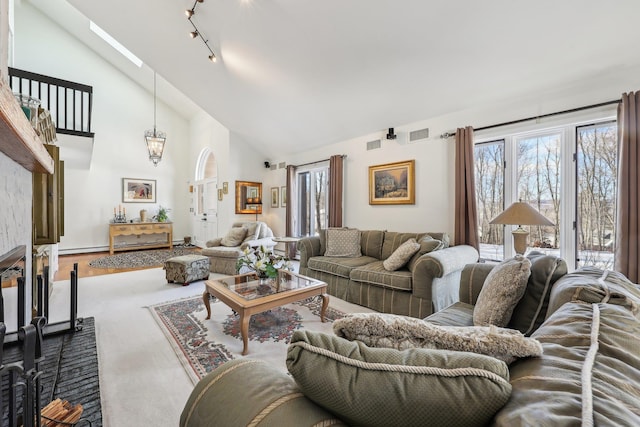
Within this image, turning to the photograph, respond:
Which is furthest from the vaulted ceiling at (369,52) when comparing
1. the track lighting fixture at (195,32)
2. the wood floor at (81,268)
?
the wood floor at (81,268)

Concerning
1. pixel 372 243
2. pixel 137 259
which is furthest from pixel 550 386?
pixel 137 259

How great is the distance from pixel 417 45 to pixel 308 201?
3747mm

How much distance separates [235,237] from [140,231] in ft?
11.7

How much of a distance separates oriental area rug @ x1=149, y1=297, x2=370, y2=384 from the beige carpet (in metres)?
0.08

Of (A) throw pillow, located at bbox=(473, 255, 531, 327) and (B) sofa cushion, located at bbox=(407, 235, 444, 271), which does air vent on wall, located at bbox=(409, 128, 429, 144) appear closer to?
(B) sofa cushion, located at bbox=(407, 235, 444, 271)

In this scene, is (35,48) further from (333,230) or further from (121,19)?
(333,230)

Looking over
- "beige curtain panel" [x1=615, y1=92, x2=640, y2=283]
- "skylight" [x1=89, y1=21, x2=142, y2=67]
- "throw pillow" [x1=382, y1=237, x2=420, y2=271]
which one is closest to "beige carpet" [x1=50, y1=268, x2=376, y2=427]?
"throw pillow" [x1=382, y1=237, x2=420, y2=271]

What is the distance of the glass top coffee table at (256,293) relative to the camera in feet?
7.22

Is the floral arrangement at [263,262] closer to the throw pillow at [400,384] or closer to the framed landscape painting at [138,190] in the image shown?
the throw pillow at [400,384]

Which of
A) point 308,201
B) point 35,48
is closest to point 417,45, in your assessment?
point 308,201

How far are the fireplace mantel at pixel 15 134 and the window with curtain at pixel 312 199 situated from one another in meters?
4.36

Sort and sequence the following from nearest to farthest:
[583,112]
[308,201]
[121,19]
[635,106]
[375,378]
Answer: [375,378] < [635,106] < [583,112] < [121,19] < [308,201]

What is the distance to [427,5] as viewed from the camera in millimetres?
2391

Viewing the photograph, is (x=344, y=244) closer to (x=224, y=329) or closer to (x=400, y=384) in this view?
(x=224, y=329)
